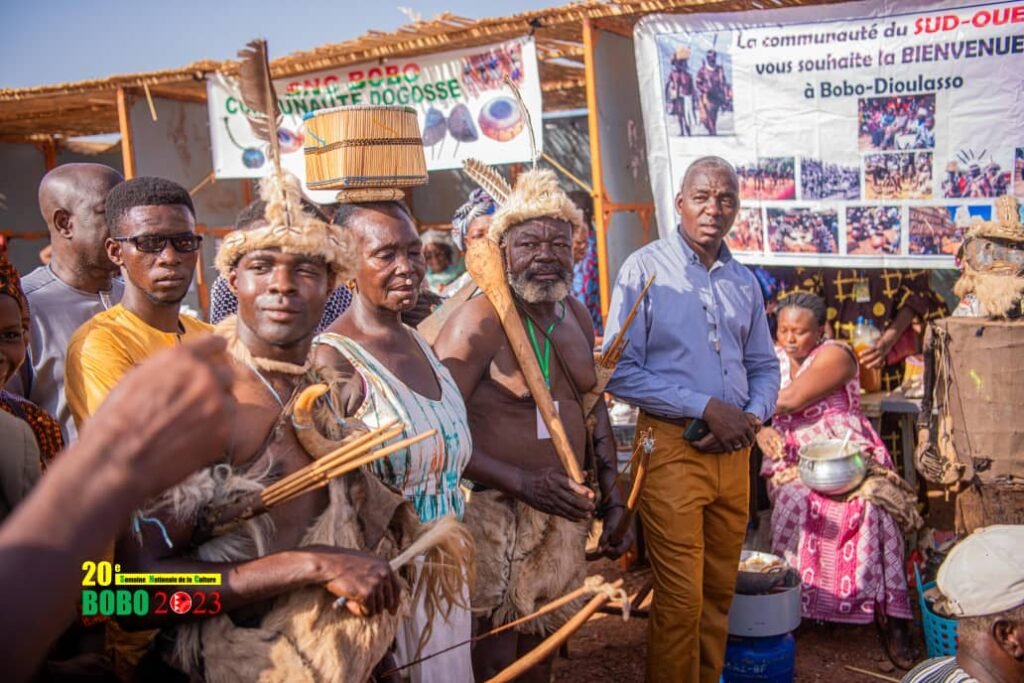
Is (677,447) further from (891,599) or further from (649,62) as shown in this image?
(649,62)

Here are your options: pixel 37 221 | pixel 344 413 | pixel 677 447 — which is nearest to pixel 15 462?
pixel 344 413

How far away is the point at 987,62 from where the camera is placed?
5.53 meters

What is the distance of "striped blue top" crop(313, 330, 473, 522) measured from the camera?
261 centimetres

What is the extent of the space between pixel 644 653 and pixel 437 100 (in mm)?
4902

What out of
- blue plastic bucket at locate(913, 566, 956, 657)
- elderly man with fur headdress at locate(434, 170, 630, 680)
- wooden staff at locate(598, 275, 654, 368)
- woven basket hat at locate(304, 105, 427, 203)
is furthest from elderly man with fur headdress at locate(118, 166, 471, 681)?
blue plastic bucket at locate(913, 566, 956, 657)

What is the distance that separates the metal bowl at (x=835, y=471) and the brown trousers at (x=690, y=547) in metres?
1.02

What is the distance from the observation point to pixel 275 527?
211 centimetres

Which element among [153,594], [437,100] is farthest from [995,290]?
[437,100]

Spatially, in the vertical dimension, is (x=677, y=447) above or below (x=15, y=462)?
below

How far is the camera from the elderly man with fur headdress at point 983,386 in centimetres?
432

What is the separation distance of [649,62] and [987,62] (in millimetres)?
2261

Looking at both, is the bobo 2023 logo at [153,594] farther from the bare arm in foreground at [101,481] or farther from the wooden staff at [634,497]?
the wooden staff at [634,497]

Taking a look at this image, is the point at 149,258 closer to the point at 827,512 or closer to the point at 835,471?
the point at 835,471

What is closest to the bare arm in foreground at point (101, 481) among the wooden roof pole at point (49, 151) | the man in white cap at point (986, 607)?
the man in white cap at point (986, 607)
